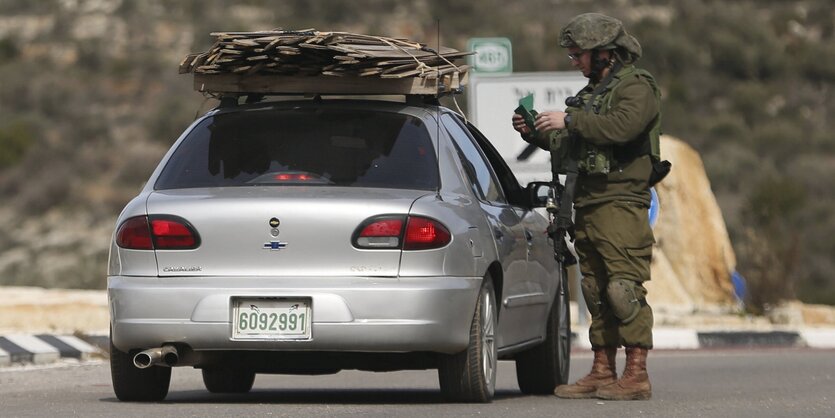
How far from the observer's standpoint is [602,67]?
9.69 metres

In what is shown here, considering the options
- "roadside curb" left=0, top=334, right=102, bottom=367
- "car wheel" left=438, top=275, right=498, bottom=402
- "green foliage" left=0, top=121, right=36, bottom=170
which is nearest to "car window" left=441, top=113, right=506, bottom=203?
"car wheel" left=438, top=275, right=498, bottom=402

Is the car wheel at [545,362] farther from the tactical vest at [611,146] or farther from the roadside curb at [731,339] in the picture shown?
the roadside curb at [731,339]

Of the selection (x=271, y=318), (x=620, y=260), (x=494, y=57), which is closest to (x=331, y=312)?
(x=271, y=318)

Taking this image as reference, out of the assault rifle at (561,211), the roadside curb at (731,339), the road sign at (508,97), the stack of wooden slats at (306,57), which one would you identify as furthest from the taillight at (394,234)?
the road sign at (508,97)

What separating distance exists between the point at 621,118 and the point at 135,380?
2678 mm

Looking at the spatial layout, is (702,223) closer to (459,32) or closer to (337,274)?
(337,274)

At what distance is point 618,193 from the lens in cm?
948

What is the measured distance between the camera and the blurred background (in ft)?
122

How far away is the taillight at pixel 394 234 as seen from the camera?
326 inches

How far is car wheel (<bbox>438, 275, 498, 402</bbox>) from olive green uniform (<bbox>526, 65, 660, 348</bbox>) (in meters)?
0.89

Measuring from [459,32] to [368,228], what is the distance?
4363 centimetres

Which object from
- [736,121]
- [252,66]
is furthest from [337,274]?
[736,121]

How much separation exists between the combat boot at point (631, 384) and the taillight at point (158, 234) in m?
2.37

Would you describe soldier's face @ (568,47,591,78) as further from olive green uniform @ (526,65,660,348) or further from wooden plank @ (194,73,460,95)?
wooden plank @ (194,73,460,95)
